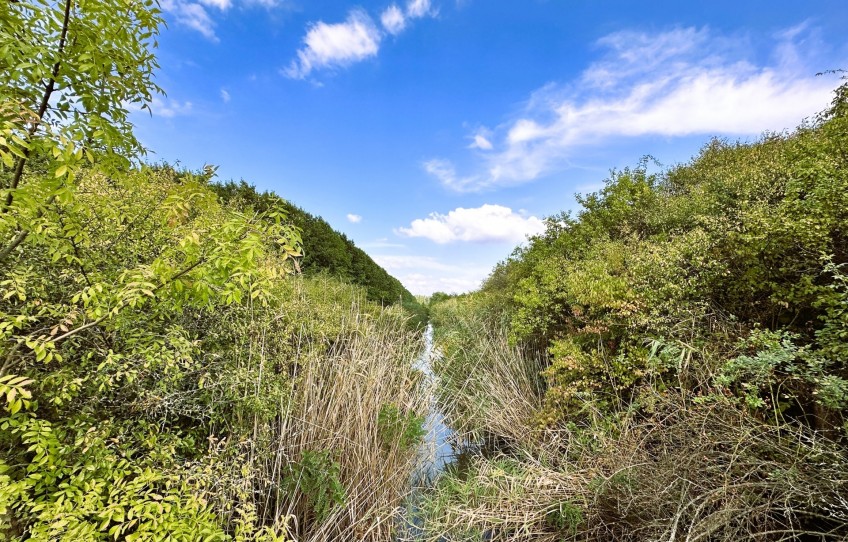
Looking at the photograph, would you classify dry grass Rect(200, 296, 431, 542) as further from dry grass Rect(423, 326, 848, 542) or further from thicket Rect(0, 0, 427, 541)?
dry grass Rect(423, 326, 848, 542)

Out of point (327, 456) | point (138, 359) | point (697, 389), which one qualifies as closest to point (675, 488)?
point (697, 389)

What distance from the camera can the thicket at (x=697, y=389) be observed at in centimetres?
201

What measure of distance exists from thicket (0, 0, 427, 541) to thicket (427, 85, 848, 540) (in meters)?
1.35

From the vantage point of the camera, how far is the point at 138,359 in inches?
96.3

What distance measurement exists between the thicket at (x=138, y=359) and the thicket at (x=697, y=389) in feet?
4.44

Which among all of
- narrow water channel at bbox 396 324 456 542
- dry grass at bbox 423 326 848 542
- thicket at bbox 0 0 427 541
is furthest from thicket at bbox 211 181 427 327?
dry grass at bbox 423 326 848 542

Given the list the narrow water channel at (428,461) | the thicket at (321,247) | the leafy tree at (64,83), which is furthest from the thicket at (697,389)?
the thicket at (321,247)

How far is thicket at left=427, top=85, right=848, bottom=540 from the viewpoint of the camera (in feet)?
6.58

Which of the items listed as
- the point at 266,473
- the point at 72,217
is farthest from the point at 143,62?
the point at 266,473

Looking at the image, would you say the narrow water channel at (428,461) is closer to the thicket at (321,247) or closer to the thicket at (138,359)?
the thicket at (138,359)

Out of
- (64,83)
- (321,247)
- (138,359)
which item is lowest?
(138,359)

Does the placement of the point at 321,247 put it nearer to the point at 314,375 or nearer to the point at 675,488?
the point at 314,375

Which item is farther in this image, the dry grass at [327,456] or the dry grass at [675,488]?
the dry grass at [327,456]

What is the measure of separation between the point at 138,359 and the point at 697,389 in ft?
15.2
